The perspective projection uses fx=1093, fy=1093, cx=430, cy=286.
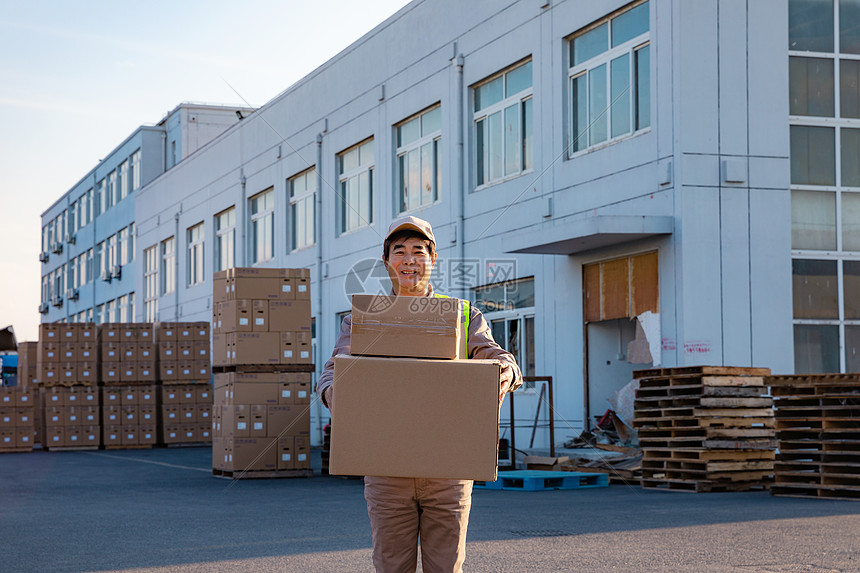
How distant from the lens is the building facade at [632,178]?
14.7 m

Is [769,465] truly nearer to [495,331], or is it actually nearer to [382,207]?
[495,331]

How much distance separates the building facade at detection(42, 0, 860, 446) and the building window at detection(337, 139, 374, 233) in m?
1.63

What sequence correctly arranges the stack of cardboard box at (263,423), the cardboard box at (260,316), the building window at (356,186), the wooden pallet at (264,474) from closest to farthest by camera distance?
the wooden pallet at (264,474), the stack of cardboard box at (263,423), the cardboard box at (260,316), the building window at (356,186)

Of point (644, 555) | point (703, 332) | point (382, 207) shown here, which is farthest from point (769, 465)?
point (382, 207)

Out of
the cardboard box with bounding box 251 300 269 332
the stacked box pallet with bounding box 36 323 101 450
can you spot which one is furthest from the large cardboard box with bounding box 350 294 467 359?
the stacked box pallet with bounding box 36 323 101 450

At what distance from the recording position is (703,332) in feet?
47.8

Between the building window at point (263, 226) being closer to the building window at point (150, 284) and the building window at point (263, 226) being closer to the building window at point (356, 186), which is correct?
the building window at point (356, 186)

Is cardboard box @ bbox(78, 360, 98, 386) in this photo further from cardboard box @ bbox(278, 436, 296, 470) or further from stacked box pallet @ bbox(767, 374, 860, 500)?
stacked box pallet @ bbox(767, 374, 860, 500)

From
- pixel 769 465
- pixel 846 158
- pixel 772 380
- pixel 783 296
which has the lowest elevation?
pixel 769 465

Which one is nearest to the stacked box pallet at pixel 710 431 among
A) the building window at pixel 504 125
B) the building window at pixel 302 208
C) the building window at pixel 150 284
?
the building window at pixel 504 125

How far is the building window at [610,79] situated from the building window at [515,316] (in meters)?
2.90

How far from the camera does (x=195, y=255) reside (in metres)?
37.5

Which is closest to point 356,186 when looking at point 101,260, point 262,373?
point 262,373

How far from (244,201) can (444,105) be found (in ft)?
41.5
